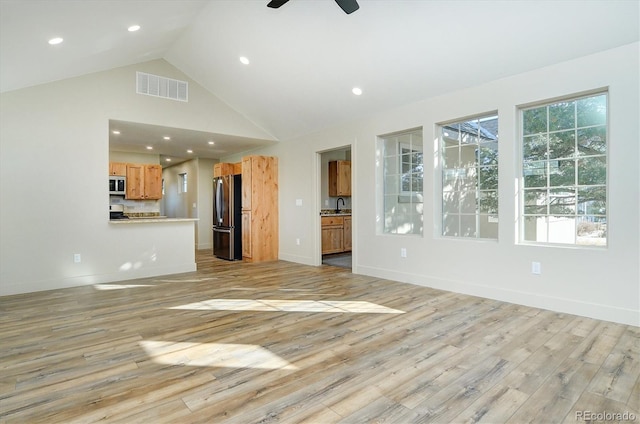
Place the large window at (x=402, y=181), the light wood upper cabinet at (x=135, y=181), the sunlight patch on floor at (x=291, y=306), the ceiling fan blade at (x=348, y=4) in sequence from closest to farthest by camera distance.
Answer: the ceiling fan blade at (x=348, y=4) → the sunlight patch on floor at (x=291, y=306) → the large window at (x=402, y=181) → the light wood upper cabinet at (x=135, y=181)

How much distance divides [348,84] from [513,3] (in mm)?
2238

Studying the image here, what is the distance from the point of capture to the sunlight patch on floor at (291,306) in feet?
11.7

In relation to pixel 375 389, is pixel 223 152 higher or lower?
higher

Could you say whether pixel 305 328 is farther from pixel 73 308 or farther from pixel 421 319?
pixel 73 308

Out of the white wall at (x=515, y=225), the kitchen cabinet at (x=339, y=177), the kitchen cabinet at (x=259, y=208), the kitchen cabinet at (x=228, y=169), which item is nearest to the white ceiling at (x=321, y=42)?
the white wall at (x=515, y=225)

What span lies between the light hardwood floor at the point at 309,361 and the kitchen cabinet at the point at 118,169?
454cm

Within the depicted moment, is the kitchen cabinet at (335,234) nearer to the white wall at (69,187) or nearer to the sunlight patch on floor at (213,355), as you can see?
the white wall at (69,187)

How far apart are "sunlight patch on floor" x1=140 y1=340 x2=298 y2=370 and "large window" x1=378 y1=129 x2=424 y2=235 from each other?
314 cm

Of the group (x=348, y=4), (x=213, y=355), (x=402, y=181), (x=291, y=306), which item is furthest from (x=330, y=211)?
(x=213, y=355)

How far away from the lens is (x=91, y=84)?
4918mm

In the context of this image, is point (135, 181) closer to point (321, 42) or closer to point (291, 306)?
point (321, 42)

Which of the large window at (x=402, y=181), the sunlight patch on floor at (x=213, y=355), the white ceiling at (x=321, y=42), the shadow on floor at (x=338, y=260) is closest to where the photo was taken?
the sunlight patch on floor at (x=213, y=355)

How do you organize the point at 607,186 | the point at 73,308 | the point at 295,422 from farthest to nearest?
the point at 73,308 → the point at 607,186 → the point at 295,422

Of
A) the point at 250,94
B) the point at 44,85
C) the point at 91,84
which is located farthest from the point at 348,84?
the point at 44,85
